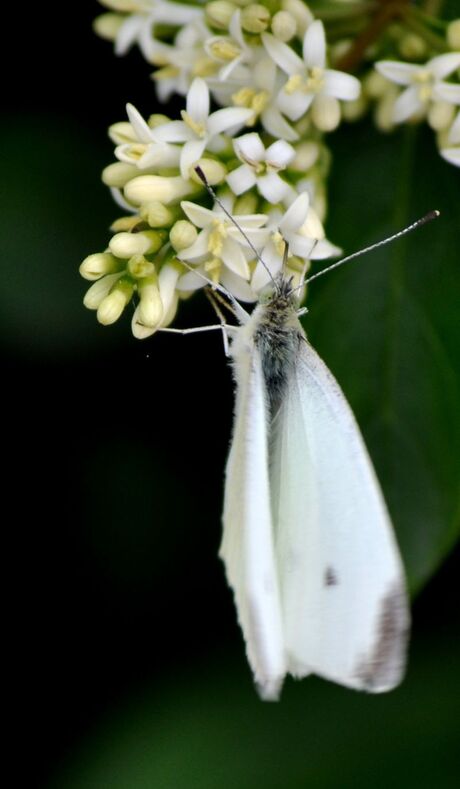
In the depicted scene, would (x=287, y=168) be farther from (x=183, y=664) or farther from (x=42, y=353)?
(x=183, y=664)

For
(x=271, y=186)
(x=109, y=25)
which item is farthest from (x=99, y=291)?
(x=109, y=25)

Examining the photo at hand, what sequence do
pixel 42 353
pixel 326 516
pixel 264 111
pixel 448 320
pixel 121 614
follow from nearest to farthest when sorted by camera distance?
pixel 326 516
pixel 264 111
pixel 448 320
pixel 42 353
pixel 121 614

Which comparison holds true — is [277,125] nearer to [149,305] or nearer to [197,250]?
[197,250]

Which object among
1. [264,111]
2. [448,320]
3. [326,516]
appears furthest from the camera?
[448,320]

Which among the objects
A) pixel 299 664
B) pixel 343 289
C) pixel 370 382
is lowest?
pixel 299 664

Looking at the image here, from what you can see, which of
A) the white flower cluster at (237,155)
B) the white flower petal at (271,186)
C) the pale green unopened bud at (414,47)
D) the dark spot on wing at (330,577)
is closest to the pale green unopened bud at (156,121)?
the white flower cluster at (237,155)

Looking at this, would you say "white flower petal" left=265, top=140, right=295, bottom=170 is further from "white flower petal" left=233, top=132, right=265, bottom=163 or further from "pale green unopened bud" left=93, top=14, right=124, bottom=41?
"pale green unopened bud" left=93, top=14, right=124, bottom=41

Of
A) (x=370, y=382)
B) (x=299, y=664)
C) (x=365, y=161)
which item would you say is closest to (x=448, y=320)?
(x=370, y=382)
